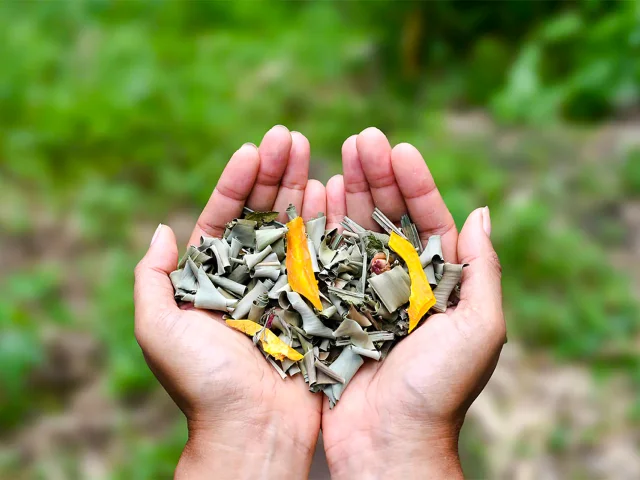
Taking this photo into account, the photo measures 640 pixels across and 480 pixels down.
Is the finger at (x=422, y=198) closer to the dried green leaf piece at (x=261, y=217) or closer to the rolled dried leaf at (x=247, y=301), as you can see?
the dried green leaf piece at (x=261, y=217)

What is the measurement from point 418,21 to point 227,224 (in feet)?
9.86

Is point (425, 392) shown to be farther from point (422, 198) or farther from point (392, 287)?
point (422, 198)

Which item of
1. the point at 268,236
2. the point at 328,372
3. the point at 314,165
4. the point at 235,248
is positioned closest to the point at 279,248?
the point at 268,236

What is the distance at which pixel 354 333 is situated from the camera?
71.2 inches

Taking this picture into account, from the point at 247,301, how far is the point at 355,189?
0.63m

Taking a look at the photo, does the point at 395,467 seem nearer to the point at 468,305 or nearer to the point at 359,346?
the point at 359,346

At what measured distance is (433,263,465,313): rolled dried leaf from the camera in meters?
1.85

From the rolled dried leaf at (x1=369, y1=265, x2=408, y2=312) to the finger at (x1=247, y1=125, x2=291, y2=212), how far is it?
0.55m

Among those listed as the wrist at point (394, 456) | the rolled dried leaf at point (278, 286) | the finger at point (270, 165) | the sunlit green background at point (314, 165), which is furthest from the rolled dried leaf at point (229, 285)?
the sunlit green background at point (314, 165)

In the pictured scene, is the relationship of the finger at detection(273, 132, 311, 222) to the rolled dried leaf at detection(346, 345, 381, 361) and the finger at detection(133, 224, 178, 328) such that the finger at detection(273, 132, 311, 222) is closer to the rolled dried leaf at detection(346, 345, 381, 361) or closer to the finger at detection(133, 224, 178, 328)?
the finger at detection(133, 224, 178, 328)

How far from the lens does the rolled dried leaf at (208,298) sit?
1.84 m

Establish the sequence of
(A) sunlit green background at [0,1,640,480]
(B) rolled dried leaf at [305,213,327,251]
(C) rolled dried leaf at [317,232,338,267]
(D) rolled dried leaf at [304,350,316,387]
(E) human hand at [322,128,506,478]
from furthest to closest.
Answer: (A) sunlit green background at [0,1,640,480], (B) rolled dried leaf at [305,213,327,251], (C) rolled dried leaf at [317,232,338,267], (D) rolled dried leaf at [304,350,316,387], (E) human hand at [322,128,506,478]

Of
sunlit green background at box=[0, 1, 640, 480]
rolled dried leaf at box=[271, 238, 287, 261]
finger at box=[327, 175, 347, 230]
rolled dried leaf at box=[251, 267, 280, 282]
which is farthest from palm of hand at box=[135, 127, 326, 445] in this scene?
sunlit green background at box=[0, 1, 640, 480]

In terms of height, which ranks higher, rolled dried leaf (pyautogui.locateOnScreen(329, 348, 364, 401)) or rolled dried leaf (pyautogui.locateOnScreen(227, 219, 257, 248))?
rolled dried leaf (pyautogui.locateOnScreen(227, 219, 257, 248))
